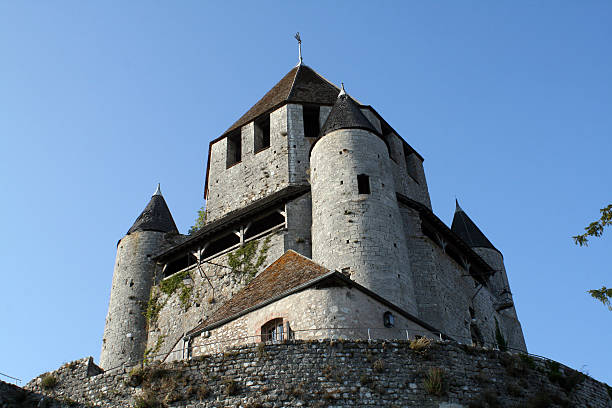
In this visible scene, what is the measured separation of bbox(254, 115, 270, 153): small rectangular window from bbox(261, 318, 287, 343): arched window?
12.8 metres

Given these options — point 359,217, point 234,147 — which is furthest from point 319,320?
point 234,147

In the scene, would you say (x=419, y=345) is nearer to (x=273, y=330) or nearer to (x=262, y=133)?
(x=273, y=330)

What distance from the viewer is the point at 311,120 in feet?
89.1

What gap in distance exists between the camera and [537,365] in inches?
546

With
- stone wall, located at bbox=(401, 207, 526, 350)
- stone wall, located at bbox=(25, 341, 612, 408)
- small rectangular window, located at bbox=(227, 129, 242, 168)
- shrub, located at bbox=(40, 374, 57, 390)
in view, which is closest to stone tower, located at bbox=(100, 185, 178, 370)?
small rectangular window, located at bbox=(227, 129, 242, 168)

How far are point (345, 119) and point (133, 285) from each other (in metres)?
9.81

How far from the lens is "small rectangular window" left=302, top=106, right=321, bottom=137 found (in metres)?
26.4

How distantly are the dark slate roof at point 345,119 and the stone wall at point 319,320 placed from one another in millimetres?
8040

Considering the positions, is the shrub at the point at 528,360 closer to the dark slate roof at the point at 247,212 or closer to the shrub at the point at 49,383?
the dark slate roof at the point at 247,212

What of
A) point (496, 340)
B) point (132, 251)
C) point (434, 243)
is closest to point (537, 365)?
point (434, 243)

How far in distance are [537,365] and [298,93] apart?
55.1 feet

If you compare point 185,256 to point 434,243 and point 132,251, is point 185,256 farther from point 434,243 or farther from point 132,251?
point 434,243

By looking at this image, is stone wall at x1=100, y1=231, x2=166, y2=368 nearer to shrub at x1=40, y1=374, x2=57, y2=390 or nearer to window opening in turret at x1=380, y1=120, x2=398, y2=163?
shrub at x1=40, y1=374, x2=57, y2=390

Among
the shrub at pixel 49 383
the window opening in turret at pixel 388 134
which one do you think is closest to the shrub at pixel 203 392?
the shrub at pixel 49 383
